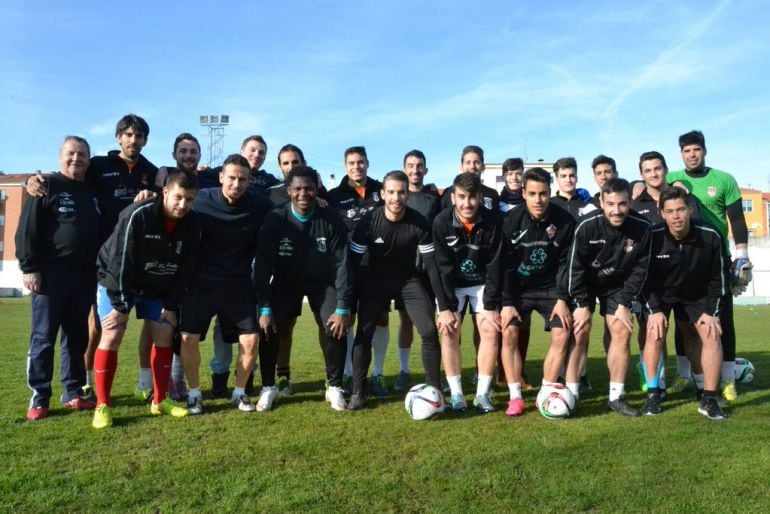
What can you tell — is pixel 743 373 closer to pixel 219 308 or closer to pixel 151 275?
pixel 219 308

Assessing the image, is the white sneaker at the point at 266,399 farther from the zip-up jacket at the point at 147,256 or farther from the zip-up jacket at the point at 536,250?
the zip-up jacket at the point at 536,250

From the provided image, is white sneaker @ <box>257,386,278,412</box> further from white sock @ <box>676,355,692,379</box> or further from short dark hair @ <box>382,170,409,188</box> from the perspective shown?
white sock @ <box>676,355,692,379</box>

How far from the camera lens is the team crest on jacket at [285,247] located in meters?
5.57

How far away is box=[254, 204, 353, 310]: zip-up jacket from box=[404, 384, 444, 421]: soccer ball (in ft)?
3.51

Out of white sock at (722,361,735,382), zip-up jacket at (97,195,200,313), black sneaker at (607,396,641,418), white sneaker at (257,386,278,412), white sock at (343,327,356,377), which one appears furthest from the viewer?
white sock at (343,327,356,377)

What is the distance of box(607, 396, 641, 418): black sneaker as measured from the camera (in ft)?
16.8

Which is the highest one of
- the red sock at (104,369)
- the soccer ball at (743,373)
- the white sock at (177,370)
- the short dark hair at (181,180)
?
the short dark hair at (181,180)

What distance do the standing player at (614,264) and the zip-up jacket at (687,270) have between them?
21cm

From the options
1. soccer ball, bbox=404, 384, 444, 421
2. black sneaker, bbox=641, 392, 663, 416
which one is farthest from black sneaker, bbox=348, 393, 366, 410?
black sneaker, bbox=641, 392, 663, 416

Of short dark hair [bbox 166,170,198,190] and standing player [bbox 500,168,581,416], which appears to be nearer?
short dark hair [bbox 166,170,198,190]

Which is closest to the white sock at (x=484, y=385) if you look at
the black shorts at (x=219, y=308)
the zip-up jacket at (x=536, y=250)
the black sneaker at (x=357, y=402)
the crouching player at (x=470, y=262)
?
the crouching player at (x=470, y=262)

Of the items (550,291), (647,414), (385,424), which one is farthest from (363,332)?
(647,414)

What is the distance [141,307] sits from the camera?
534 centimetres

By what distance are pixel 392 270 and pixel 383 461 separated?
2.19m
